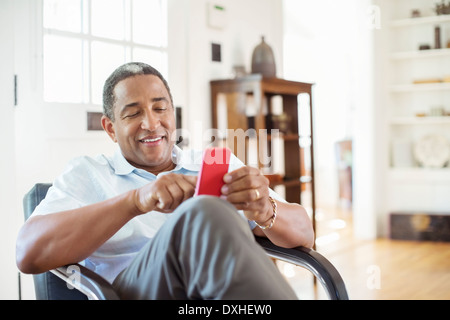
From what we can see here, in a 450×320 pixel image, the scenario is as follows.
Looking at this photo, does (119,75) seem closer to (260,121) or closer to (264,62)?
(260,121)

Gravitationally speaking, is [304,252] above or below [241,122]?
below

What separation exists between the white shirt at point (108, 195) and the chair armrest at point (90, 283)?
0.21 meters

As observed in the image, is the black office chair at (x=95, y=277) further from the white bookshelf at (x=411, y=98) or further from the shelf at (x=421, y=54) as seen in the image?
the shelf at (x=421, y=54)

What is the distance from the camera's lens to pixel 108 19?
2.57 m

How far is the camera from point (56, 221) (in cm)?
132

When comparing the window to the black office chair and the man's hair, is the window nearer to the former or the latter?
the man's hair

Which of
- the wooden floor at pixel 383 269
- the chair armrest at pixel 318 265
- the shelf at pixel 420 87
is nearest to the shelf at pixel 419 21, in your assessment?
the shelf at pixel 420 87

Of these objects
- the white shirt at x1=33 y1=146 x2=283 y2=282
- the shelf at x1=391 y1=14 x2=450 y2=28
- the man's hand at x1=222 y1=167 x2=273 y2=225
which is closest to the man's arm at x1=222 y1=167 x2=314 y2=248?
the man's hand at x1=222 y1=167 x2=273 y2=225

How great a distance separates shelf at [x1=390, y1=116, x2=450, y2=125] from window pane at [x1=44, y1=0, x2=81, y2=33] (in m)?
3.27

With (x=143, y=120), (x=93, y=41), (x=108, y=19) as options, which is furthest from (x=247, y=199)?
(x=108, y=19)

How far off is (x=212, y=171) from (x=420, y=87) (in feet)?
13.0
